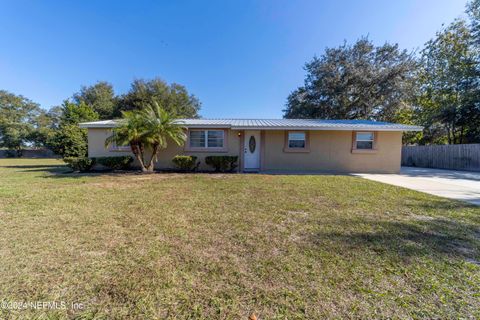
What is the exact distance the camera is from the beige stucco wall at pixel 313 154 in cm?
1127

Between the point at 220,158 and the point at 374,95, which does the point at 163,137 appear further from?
the point at 374,95

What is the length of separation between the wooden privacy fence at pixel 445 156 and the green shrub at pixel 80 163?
23028 millimetres

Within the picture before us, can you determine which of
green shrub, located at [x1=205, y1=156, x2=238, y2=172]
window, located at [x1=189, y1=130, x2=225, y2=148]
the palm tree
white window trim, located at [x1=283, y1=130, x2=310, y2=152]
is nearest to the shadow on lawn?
green shrub, located at [x1=205, y1=156, x2=238, y2=172]

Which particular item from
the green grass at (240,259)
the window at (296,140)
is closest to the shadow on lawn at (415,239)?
the green grass at (240,259)

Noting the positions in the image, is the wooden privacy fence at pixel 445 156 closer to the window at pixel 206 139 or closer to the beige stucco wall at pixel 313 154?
the beige stucco wall at pixel 313 154

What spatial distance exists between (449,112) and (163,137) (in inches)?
892

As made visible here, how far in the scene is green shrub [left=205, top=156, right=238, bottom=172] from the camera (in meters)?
10.6

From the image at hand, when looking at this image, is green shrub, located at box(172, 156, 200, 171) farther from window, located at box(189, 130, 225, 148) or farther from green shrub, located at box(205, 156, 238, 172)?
window, located at box(189, 130, 225, 148)

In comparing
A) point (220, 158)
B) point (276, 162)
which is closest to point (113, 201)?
point (220, 158)

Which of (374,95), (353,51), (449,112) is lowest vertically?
(449,112)

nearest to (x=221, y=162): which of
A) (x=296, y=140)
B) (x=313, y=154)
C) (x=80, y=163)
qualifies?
(x=296, y=140)

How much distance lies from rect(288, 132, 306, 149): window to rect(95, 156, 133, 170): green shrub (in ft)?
29.2

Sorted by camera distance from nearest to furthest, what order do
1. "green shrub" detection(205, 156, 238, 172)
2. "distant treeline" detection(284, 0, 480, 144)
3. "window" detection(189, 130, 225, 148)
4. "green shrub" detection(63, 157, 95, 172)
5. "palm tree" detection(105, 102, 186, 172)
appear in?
"palm tree" detection(105, 102, 186, 172) < "green shrub" detection(63, 157, 95, 172) < "green shrub" detection(205, 156, 238, 172) < "window" detection(189, 130, 225, 148) < "distant treeline" detection(284, 0, 480, 144)

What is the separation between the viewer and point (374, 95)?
21125mm
